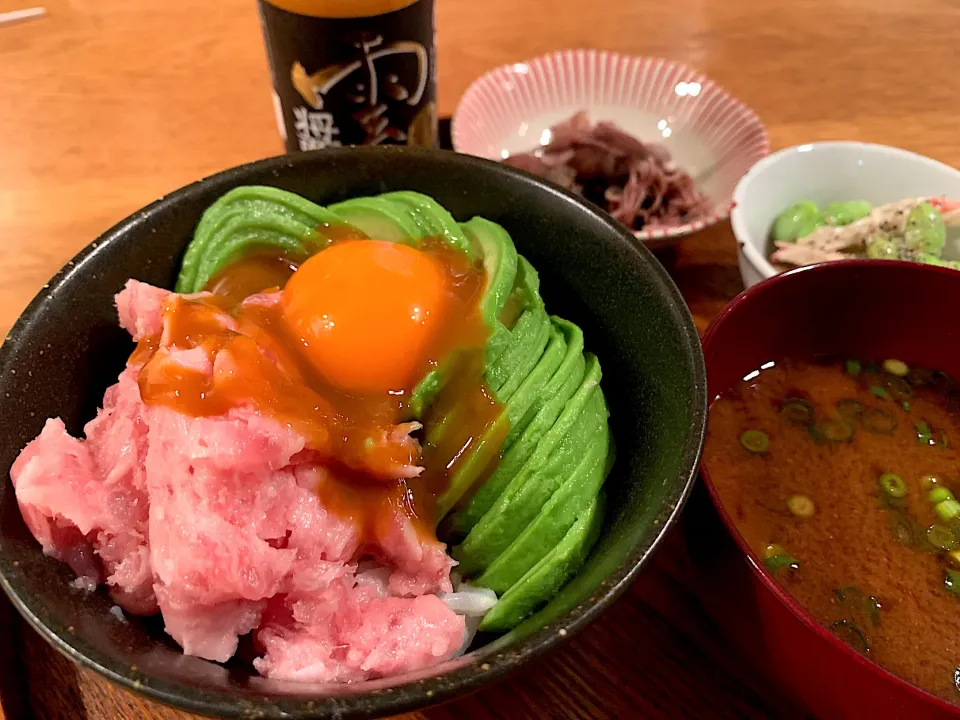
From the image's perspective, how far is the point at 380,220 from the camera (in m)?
1.68

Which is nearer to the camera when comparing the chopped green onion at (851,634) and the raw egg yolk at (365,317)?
the chopped green onion at (851,634)

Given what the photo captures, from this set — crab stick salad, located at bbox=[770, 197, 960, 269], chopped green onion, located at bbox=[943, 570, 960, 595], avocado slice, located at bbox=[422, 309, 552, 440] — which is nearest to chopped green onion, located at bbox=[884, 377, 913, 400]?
crab stick salad, located at bbox=[770, 197, 960, 269]

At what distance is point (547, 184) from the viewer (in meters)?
1.73

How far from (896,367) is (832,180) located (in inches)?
30.8

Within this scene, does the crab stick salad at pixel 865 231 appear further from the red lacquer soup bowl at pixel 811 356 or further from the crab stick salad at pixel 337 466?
the crab stick salad at pixel 337 466

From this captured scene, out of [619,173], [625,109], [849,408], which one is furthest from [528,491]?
A: [625,109]

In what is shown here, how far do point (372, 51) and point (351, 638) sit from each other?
1419 millimetres

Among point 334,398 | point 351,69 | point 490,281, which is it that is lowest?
point 334,398

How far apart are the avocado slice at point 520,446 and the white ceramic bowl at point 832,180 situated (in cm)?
100

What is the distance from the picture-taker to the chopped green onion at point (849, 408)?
5.69 feet

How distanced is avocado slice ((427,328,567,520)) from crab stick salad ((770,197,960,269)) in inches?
40.7

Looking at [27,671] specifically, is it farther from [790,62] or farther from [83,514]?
[790,62]

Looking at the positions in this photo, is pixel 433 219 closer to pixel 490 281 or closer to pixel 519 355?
pixel 490 281

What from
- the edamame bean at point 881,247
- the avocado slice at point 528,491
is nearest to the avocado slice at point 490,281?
the avocado slice at point 528,491
